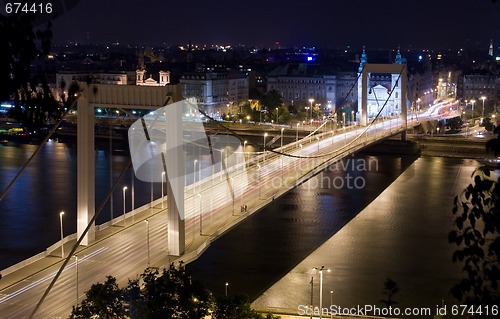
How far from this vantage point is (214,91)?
16656 mm

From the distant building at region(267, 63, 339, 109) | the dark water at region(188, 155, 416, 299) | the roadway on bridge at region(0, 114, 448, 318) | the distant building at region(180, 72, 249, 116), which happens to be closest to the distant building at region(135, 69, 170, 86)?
the distant building at region(180, 72, 249, 116)

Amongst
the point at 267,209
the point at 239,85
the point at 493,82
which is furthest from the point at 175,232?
the point at 493,82

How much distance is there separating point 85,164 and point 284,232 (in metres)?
2.25

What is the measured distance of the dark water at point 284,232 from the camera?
14.7 ft

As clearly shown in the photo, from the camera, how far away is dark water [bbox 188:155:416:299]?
4480mm

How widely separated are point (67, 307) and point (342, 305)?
1558mm

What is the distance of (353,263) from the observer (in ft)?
16.0

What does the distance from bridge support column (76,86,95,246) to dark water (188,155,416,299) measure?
0.80 m

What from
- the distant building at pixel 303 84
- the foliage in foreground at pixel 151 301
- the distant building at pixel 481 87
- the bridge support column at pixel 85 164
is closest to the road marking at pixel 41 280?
the bridge support column at pixel 85 164

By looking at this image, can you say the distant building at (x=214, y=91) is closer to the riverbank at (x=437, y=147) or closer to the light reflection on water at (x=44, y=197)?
the riverbank at (x=437, y=147)

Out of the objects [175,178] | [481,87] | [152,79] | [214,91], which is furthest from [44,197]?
[481,87]

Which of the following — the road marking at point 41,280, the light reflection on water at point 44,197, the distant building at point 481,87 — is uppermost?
the distant building at point 481,87

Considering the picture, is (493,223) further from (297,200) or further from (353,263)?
(297,200)

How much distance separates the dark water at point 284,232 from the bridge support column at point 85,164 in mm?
796
